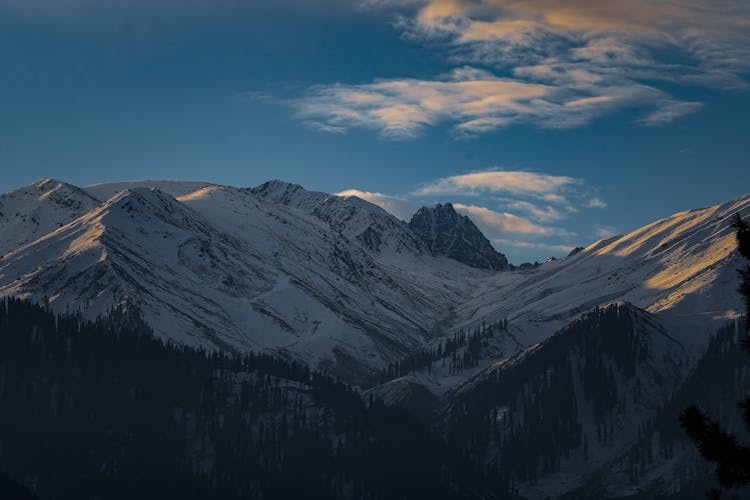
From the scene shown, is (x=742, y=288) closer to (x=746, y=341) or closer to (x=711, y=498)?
(x=746, y=341)

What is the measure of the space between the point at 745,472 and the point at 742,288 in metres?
5.50

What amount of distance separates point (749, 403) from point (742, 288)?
11.3 feet

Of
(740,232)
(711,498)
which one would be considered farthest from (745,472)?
(740,232)

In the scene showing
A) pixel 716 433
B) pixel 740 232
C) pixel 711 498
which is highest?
pixel 740 232

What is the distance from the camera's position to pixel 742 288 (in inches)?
1286

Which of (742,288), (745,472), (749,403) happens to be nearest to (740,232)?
(742,288)

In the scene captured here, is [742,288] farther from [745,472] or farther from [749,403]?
[745,472]

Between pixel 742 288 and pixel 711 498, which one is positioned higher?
pixel 742 288

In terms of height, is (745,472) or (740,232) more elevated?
(740,232)

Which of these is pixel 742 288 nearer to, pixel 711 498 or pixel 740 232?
pixel 740 232

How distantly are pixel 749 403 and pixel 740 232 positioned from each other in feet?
17.1

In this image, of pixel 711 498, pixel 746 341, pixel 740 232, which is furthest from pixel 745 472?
pixel 740 232

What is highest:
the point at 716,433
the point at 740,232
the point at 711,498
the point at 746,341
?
the point at 740,232

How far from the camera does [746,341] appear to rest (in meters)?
33.7
